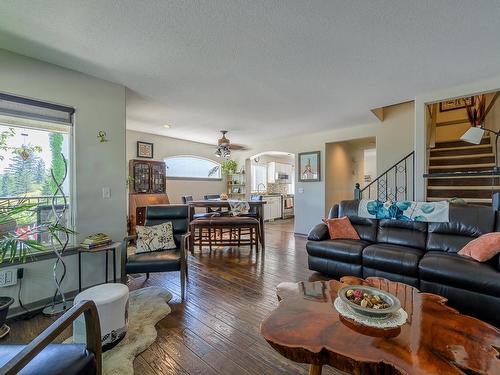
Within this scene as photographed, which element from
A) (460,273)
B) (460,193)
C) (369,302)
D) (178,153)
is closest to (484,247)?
(460,273)

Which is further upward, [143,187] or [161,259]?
[143,187]

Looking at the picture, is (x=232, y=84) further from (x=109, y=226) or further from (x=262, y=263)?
(x=262, y=263)

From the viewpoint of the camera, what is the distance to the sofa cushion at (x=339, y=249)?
3.04 m

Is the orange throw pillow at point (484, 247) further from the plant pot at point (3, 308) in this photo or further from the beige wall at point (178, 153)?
the beige wall at point (178, 153)

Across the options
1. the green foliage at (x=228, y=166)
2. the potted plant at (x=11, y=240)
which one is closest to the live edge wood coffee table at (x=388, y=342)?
the potted plant at (x=11, y=240)

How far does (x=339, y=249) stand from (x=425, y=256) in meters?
0.92

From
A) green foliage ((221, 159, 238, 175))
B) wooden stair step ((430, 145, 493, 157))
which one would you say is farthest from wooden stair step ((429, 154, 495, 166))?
green foliage ((221, 159, 238, 175))

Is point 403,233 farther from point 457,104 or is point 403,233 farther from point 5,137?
point 5,137

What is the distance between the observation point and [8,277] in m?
2.29

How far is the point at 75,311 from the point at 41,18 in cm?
219

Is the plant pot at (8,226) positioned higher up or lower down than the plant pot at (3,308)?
higher up

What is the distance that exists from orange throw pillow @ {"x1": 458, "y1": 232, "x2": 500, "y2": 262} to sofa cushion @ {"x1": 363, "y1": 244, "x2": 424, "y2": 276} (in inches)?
17.2

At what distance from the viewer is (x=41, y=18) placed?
6.14ft

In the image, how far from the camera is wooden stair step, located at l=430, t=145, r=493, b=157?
4.67 metres
